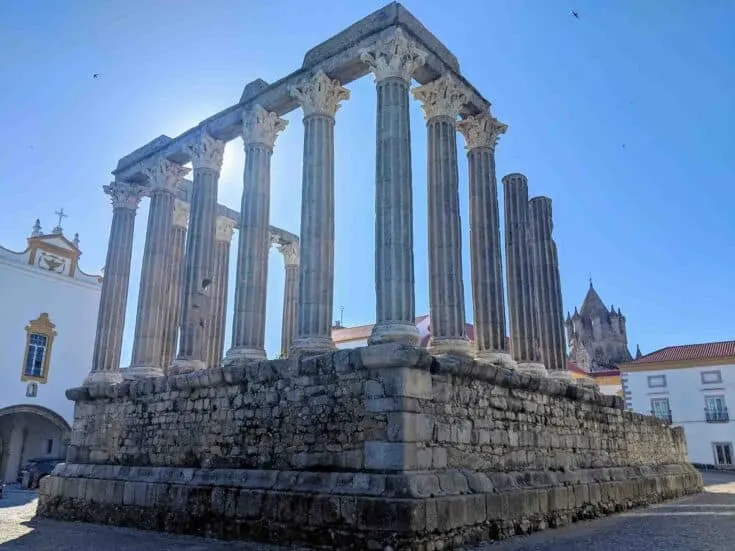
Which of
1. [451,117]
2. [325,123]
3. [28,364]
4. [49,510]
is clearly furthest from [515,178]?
[28,364]

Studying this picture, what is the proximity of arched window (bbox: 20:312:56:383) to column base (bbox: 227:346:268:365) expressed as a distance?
18.2 m

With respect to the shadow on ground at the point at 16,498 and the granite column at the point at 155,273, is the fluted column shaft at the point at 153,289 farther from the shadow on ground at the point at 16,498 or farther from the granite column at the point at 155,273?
the shadow on ground at the point at 16,498

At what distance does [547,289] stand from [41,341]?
72.7 ft

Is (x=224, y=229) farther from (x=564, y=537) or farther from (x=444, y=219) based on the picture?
(x=564, y=537)

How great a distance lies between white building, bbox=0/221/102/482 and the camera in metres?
26.1

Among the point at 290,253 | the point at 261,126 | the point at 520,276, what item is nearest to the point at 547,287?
the point at 520,276

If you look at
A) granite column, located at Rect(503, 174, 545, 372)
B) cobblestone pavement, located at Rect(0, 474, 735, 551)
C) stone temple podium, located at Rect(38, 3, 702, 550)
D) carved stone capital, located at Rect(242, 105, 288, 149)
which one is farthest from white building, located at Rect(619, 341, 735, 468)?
carved stone capital, located at Rect(242, 105, 288, 149)

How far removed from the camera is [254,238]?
44.0 feet

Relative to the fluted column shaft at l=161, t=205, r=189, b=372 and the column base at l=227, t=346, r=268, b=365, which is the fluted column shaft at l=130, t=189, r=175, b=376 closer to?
the fluted column shaft at l=161, t=205, r=189, b=372

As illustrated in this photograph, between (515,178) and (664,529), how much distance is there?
8538mm

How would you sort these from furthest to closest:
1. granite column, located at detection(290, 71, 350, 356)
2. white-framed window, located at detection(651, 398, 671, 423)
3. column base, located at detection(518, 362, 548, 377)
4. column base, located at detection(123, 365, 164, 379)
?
1. white-framed window, located at detection(651, 398, 671, 423)
2. column base, located at detection(123, 365, 164, 379)
3. column base, located at detection(518, 362, 548, 377)
4. granite column, located at detection(290, 71, 350, 356)

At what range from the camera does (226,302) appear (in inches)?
736

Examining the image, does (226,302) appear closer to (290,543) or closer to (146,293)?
(146,293)

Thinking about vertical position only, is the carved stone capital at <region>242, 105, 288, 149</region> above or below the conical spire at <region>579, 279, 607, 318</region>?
below
